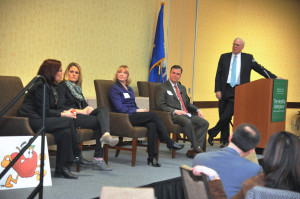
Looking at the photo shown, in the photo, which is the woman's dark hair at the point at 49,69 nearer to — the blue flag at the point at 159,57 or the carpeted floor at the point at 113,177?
the carpeted floor at the point at 113,177

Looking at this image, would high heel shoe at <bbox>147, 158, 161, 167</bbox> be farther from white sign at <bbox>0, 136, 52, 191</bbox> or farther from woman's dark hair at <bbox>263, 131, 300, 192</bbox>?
woman's dark hair at <bbox>263, 131, 300, 192</bbox>

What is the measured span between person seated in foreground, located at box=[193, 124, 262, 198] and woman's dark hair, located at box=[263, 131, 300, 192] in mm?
444

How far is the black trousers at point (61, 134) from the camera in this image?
3.80 meters

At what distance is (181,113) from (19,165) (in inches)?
103

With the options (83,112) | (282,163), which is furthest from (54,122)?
(282,163)

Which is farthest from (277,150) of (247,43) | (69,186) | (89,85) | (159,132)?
(247,43)

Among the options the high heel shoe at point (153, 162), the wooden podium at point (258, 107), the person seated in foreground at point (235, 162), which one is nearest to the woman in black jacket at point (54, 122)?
the high heel shoe at point (153, 162)

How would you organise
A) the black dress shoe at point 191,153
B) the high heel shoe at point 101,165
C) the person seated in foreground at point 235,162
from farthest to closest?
the black dress shoe at point 191,153
the high heel shoe at point 101,165
the person seated in foreground at point 235,162

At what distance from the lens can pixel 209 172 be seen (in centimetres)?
205

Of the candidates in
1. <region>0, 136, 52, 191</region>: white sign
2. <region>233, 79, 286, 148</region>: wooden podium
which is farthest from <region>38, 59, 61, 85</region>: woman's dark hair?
<region>233, 79, 286, 148</region>: wooden podium

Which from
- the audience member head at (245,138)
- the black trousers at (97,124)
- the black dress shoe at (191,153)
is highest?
the audience member head at (245,138)

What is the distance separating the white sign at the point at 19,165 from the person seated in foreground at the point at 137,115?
154 centimetres

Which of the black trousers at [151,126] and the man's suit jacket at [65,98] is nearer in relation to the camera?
the man's suit jacket at [65,98]

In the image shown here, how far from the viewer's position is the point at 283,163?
1.71 m
